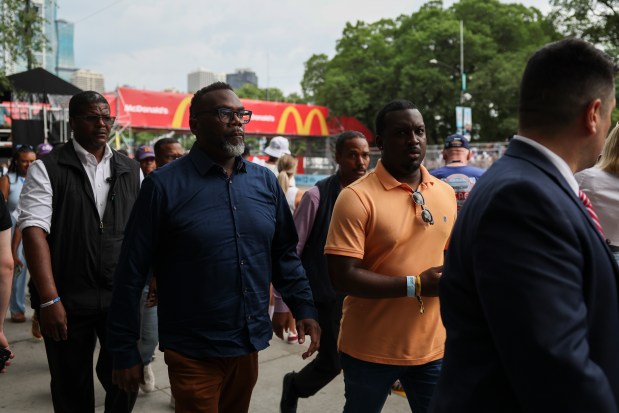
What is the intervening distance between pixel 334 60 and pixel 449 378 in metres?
45.0

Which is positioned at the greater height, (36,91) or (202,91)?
(36,91)

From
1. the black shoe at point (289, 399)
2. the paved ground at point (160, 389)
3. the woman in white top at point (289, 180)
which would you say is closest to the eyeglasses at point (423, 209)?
the black shoe at point (289, 399)

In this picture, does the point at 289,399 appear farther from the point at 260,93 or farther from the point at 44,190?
the point at 260,93

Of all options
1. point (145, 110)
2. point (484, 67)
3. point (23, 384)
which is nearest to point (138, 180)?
point (23, 384)

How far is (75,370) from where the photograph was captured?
3271 mm

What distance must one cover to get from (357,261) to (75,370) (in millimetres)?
1718

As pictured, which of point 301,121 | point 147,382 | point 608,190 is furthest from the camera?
point 301,121

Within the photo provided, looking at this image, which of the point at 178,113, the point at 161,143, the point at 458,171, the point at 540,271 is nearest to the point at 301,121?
the point at 178,113

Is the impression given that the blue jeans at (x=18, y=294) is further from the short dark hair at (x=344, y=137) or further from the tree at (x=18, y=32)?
the tree at (x=18, y=32)

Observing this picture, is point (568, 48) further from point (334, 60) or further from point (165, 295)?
point (334, 60)

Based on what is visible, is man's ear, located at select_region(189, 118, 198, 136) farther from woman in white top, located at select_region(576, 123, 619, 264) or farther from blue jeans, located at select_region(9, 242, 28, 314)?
blue jeans, located at select_region(9, 242, 28, 314)

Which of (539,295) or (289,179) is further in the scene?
(289,179)

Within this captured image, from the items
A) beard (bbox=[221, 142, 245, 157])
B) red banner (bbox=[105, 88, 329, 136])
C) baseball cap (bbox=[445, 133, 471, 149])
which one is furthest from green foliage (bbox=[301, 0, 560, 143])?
beard (bbox=[221, 142, 245, 157])

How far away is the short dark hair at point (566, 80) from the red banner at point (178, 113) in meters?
20.8
